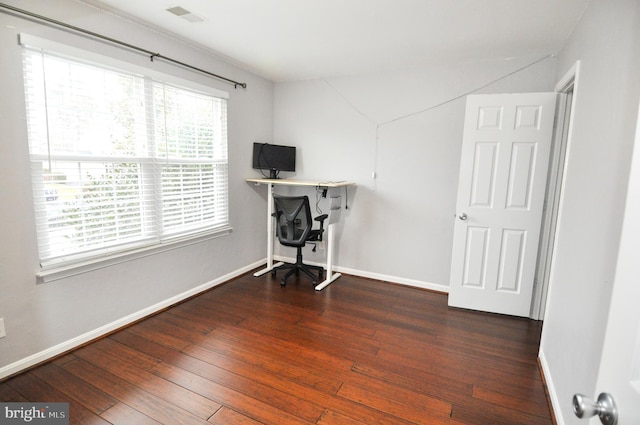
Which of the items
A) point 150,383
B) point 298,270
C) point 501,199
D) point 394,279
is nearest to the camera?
point 150,383

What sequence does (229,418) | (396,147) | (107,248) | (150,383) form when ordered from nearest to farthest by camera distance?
1. (229,418)
2. (150,383)
3. (107,248)
4. (396,147)

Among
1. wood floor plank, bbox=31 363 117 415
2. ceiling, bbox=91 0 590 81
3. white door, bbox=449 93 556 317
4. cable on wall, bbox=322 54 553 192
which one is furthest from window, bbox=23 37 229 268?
white door, bbox=449 93 556 317

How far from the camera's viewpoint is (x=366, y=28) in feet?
8.52

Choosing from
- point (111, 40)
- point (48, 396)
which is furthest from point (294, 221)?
point (48, 396)

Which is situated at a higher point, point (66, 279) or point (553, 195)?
point (553, 195)

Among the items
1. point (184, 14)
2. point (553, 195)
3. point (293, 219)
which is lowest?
point (293, 219)

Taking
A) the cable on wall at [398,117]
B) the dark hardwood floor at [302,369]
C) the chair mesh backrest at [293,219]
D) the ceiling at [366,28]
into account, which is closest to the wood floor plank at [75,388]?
the dark hardwood floor at [302,369]

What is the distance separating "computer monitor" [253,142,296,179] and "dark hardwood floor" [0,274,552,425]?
5.53 feet

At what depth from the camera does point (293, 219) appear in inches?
141

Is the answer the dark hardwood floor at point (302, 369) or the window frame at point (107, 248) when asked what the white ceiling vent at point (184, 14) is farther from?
the dark hardwood floor at point (302, 369)

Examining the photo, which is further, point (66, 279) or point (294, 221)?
point (294, 221)

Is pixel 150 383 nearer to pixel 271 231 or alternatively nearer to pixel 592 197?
pixel 271 231

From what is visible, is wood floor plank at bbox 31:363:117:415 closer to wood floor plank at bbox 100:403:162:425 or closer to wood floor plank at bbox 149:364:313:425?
wood floor plank at bbox 100:403:162:425

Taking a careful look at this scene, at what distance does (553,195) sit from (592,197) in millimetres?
1377
